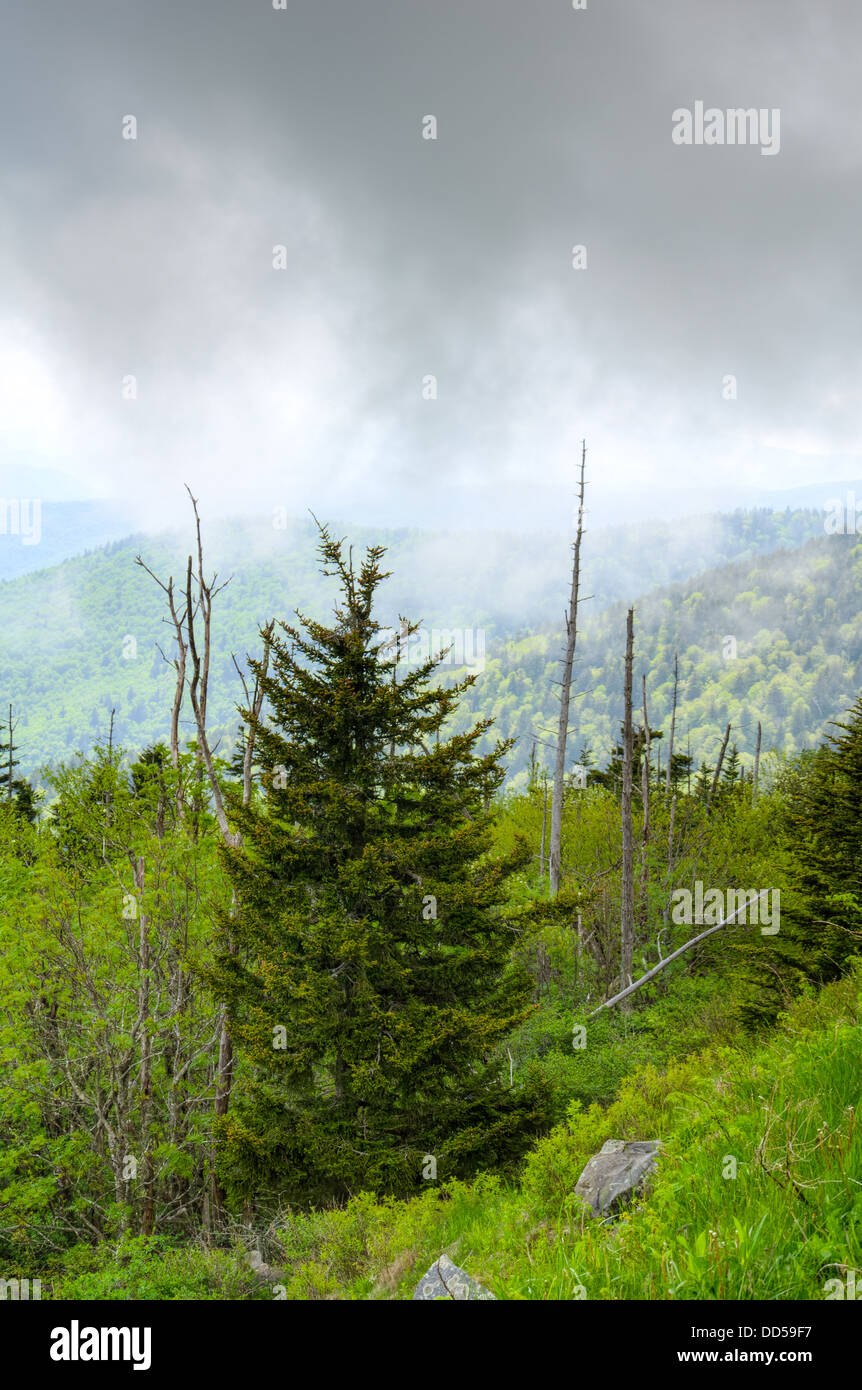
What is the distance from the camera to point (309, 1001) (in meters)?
9.39

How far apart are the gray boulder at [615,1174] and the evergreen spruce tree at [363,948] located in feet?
12.1

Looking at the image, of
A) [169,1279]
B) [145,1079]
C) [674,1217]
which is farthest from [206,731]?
[674,1217]

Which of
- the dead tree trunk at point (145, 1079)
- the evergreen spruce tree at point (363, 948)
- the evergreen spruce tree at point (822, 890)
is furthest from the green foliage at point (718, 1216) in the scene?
the dead tree trunk at point (145, 1079)

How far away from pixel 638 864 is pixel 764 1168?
19231 millimetres

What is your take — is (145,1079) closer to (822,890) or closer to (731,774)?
(822,890)

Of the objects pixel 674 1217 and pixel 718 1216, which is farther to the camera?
pixel 674 1217

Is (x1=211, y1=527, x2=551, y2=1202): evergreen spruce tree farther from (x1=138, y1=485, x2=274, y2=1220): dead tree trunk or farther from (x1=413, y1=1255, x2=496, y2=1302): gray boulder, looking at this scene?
(x1=413, y1=1255, x2=496, y2=1302): gray boulder

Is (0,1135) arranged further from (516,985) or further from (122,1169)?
(516,985)

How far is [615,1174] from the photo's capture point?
18.0 feet

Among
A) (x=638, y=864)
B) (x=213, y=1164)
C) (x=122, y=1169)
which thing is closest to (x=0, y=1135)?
(x=122, y=1169)

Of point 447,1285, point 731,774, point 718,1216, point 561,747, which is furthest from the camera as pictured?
point 731,774

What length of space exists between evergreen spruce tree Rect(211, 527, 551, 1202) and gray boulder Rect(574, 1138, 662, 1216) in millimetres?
3676

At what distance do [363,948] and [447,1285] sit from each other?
18.7ft

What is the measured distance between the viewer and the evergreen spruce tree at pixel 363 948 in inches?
369
